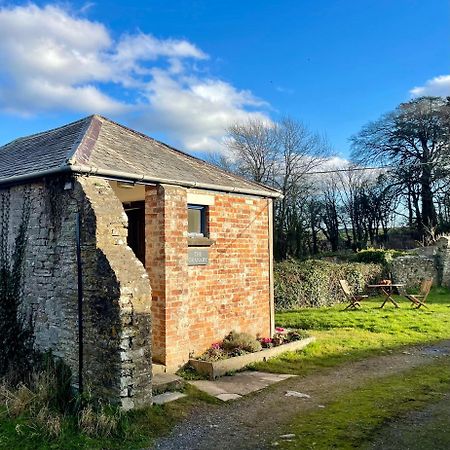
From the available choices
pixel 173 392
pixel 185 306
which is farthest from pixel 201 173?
pixel 173 392

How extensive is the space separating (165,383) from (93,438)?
1.90 m

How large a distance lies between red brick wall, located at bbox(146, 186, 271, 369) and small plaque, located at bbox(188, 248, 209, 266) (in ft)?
0.42

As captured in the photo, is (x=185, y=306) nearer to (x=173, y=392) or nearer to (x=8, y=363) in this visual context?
(x=173, y=392)

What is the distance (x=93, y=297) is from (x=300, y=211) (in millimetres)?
28484

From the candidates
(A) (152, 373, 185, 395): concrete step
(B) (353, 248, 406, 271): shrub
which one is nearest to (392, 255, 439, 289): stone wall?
(B) (353, 248, 406, 271): shrub

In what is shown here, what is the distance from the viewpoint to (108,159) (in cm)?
807

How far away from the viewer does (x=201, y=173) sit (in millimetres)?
10172

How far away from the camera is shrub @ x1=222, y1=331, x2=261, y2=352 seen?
31.3ft

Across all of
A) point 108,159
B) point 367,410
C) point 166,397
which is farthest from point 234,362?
point 108,159

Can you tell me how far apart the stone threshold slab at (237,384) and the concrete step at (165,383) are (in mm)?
328

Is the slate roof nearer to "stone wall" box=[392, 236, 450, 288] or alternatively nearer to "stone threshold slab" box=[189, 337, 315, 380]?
"stone threshold slab" box=[189, 337, 315, 380]

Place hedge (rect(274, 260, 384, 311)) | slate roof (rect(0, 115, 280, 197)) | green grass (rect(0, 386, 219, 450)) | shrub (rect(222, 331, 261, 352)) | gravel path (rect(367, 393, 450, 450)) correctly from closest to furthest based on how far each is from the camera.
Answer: gravel path (rect(367, 393, 450, 450)) < green grass (rect(0, 386, 219, 450)) < slate roof (rect(0, 115, 280, 197)) < shrub (rect(222, 331, 261, 352)) < hedge (rect(274, 260, 384, 311))

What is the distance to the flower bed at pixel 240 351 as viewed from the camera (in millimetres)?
8461

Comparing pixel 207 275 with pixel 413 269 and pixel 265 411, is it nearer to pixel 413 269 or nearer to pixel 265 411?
pixel 265 411
